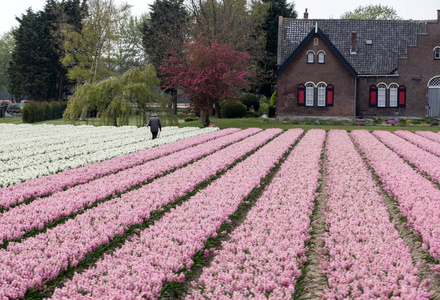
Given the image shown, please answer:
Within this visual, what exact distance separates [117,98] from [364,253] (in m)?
27.4

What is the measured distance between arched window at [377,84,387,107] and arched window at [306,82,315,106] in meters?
5.67

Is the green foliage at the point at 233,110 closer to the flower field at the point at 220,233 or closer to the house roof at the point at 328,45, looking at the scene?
the house roof at the point at 328,45

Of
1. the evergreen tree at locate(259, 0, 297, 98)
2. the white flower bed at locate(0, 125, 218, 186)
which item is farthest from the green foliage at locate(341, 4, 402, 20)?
the white flower bed at locate(0, 125, 218, 186)

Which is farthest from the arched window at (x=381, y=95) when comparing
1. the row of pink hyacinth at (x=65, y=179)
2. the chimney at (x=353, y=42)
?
the row of pink hyacinth at (x=65, y=179)

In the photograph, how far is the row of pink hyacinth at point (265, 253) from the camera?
504 cm

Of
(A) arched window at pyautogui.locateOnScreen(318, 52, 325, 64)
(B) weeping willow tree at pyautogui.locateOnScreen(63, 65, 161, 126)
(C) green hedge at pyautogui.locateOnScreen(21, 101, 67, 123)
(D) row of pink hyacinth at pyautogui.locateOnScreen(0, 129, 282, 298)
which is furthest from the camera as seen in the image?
(C) green hedge at pyautogui.locateOnScreen(21, 101, 67, 123)

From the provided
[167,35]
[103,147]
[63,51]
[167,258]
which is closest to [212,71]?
[103,147]

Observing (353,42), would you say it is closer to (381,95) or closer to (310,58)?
(310,58)

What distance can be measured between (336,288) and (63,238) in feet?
12.7

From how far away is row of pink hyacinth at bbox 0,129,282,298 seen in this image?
528 centimetres

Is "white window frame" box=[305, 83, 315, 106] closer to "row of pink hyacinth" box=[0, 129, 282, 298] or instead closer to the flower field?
the flower field

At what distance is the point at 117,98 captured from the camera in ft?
103

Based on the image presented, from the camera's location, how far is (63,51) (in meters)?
57.5

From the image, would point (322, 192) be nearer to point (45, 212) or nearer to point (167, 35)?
point (45, 212)
